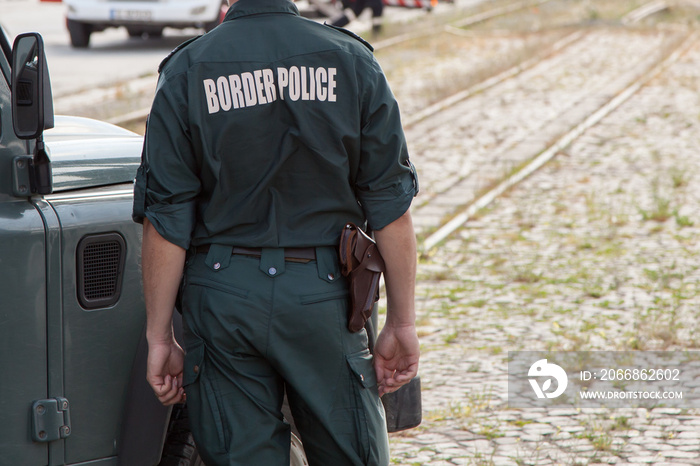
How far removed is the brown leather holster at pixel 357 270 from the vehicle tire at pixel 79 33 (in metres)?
14.7

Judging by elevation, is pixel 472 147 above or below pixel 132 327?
below

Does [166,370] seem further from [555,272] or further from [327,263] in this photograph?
[555,272]

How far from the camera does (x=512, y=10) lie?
79.4 ft

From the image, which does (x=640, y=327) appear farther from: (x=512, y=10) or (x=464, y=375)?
(x=512, y=10)

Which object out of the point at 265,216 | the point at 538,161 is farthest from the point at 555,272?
the point at 265,216

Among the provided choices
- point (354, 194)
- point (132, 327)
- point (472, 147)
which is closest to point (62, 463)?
point (132, 327)

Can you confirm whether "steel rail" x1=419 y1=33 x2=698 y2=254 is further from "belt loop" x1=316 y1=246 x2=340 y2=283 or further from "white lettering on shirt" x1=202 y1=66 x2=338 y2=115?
"white lettering on shirt" x1=202 y1=66 x2=338 y2=115

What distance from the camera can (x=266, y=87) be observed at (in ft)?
7.93

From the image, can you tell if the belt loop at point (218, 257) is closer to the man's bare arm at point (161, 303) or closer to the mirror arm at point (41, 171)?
the man's bare arm at point (161, 303)

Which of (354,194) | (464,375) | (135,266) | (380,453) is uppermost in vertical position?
(354,194)

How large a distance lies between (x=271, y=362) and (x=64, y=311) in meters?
0.61

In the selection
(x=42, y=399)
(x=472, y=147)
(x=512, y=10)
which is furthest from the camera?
(x=512, y=10)

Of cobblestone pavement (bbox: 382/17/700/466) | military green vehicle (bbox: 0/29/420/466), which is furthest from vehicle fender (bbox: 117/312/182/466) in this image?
cobblestone pavement (bbox: 382/17/700/466)

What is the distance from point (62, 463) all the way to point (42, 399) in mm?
197
